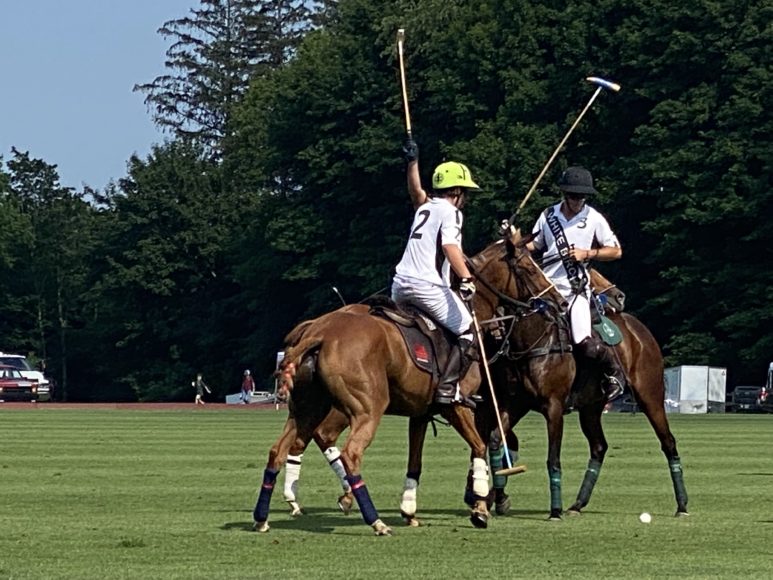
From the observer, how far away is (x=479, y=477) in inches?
540

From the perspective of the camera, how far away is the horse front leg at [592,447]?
15000 millimetres

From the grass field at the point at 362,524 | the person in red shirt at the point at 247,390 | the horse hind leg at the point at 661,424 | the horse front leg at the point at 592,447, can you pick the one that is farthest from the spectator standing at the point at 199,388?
the horse hind leg at the point at 661,424

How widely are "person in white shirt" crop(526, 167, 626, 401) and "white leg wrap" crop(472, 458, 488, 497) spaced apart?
146 centimetres

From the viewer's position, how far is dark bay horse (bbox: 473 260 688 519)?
14.6 meters

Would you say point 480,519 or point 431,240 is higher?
point 431,240

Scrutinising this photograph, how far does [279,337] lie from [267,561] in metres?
65.2

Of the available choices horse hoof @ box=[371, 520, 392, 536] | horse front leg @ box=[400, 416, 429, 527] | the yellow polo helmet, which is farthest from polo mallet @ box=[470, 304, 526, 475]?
horse hoof @ box=[371, 520, 392, 536]

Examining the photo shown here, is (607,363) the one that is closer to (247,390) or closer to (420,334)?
(420,334)

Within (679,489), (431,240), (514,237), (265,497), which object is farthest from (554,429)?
(265,497)

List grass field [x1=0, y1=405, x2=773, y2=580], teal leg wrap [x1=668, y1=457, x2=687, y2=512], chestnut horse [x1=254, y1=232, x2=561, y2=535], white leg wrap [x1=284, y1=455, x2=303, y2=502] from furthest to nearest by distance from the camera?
teal leg wrap [x1=668, y1=457, x2=687, y2=512] → white leg wrap [x1=284, y1=455, x2=303, y2=502] → chestnut horse [x1=254, y1=232, x2=561, y2=535] → grass field [x1=0, y1=405, x2=773, y2=580]

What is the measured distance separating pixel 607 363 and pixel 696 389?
40664 millimetres

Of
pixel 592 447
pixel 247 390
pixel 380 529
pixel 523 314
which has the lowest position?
pixel 247 390

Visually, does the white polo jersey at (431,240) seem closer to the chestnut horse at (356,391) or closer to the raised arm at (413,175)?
the chestnut horse at (356,391)

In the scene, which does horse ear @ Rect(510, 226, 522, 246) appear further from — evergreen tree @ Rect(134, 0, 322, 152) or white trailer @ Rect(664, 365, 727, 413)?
evergreen tree @ Rect(134, 0, 322, 152)
